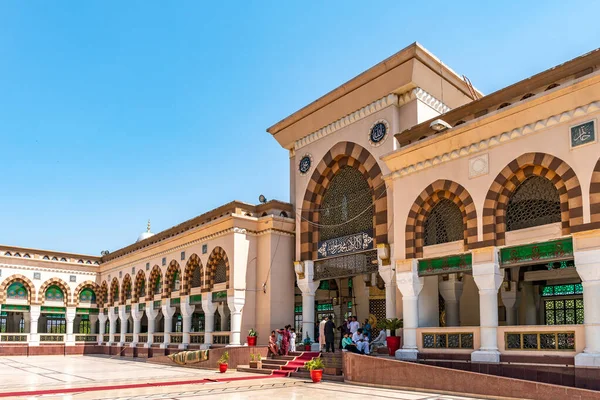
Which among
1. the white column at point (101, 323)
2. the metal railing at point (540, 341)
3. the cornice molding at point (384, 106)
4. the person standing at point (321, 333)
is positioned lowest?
the white column at point (101, 323)

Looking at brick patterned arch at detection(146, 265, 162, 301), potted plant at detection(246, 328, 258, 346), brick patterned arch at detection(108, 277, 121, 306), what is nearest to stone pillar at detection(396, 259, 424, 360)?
potted plant at detection(246, 328, 258, 346)

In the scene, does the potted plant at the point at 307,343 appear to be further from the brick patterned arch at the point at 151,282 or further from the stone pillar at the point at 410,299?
the brick patterned arch at the point at 151,282

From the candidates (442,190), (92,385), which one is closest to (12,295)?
(92,385)

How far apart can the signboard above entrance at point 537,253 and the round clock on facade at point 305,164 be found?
7.86 m

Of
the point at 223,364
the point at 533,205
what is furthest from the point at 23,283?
the point at 533,205

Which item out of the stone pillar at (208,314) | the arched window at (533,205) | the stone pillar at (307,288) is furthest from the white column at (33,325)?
the arched window at (533,205)

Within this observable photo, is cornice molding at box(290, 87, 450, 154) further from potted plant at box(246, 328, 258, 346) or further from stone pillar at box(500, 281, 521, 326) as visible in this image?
potted plant at box(246, 328, 258, 346)

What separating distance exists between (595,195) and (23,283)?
87.0ft

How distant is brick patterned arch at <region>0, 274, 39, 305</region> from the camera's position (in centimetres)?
2700

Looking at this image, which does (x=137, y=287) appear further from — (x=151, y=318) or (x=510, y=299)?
(x=510, y=299)

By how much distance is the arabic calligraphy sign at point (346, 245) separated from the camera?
1510 cm

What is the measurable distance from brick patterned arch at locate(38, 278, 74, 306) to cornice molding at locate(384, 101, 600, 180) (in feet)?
71.2

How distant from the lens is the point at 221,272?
19.0 metres

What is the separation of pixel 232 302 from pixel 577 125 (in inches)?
444
